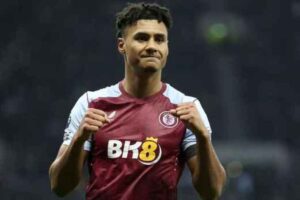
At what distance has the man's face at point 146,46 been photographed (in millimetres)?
Answer: 4090

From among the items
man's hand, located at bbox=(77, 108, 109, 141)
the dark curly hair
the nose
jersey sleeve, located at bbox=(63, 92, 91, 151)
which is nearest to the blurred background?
jersey sleeve, located at bbox=(63, 92, 91, 151)

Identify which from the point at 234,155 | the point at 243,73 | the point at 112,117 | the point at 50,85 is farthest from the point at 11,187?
the point at 112,117

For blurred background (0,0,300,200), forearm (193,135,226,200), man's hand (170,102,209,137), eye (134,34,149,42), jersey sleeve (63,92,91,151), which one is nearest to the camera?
man's hand (170,102,209,137)

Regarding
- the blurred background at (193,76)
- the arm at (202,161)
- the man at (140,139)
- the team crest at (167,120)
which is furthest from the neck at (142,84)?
the blurred background at (193,76)

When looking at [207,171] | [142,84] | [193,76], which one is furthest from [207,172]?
[193,76]

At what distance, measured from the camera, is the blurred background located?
37.5 ft

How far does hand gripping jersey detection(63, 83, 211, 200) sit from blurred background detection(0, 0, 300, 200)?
248 inches

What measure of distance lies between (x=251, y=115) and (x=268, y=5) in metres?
1.41

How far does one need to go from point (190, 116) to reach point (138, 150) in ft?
1.00

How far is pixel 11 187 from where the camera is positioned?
33.3 feet

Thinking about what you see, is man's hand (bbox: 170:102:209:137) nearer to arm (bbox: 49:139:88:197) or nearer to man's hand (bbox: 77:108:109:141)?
man's hand (bbox: 77:108:109:141)

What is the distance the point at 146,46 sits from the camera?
4.11 m

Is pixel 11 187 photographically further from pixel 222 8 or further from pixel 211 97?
pixel 222 8

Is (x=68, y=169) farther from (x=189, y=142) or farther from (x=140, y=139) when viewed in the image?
(x=189, y=142)
